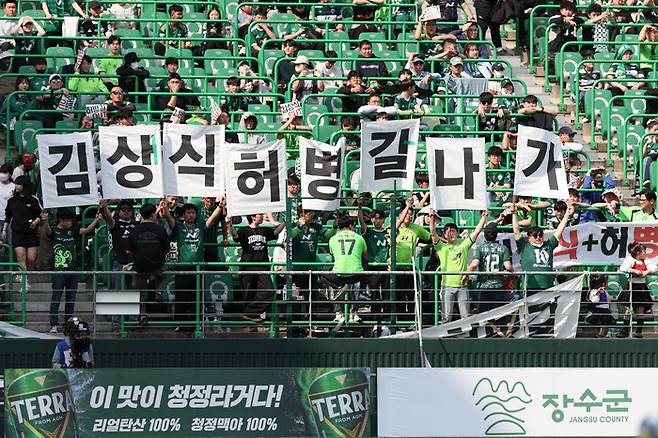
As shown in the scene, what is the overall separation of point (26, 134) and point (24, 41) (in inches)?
108

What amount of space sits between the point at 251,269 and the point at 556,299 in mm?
3853

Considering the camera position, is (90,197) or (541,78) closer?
(90,197)

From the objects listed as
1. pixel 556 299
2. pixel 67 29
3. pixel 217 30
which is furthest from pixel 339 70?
pixel 556 299

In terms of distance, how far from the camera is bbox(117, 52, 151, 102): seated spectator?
25.6 metres

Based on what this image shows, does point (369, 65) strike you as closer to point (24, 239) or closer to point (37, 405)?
point (24, 239)

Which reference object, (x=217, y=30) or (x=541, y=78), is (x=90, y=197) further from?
(x=541, y=78)

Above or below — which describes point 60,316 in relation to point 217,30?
below

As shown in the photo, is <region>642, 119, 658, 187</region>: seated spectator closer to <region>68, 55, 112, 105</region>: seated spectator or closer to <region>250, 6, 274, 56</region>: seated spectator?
<region>250, 6, 274, 56</region>: seated spectator

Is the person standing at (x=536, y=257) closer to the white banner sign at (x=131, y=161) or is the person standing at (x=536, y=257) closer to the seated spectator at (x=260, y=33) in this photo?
the white banner sign at (x=131, y=161)

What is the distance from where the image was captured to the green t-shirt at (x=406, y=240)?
72.5 feet

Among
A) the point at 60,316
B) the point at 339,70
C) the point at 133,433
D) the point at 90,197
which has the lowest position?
the point at 133,433

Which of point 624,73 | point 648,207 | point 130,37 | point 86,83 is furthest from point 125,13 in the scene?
point 648,207

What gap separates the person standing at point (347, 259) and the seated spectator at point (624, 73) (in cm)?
682

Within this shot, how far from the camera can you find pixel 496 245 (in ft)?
71.9
